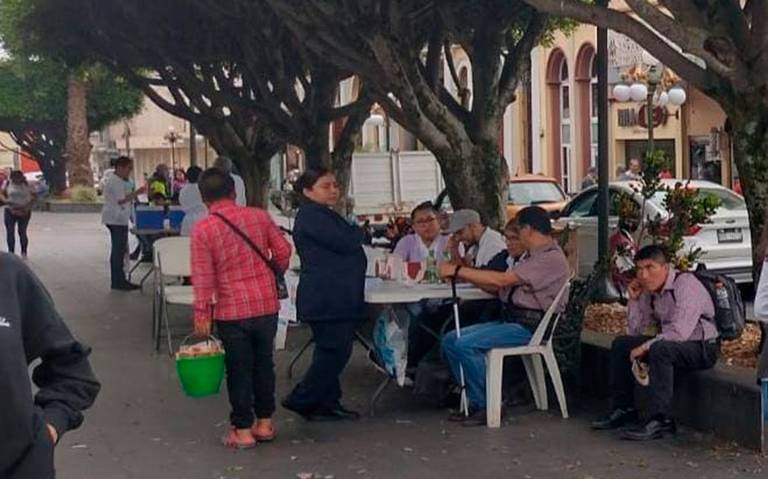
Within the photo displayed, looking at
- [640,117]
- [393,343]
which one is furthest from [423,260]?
[640,117]

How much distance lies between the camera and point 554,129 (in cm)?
4116

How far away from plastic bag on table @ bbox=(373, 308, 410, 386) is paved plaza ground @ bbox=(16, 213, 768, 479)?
315 millimetres

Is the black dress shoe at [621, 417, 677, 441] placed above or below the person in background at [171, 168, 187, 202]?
below

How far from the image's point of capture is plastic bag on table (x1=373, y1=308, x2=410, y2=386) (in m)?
8.82

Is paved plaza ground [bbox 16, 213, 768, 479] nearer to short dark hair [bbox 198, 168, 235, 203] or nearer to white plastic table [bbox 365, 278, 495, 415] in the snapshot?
white plastic table [bbox 365, 278, 495, 415]

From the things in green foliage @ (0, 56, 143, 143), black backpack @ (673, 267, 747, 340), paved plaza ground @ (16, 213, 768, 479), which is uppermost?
green foliage @ (0, 56, 143, 143)

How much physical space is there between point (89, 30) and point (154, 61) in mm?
1158

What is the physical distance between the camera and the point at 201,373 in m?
8.12

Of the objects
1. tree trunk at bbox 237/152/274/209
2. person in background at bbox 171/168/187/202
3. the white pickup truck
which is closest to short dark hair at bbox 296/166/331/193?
person in background at bbox 171/168/187/202

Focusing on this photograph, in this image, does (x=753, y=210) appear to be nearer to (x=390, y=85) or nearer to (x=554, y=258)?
(x=554, y=258)

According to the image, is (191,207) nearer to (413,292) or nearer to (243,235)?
(413,292)

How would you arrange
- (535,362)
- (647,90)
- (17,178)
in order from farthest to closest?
1. (647,90)
2. (17,178)
3. (535,362)

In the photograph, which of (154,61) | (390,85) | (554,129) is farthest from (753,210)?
(554,129)

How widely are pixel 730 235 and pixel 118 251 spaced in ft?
25.5
